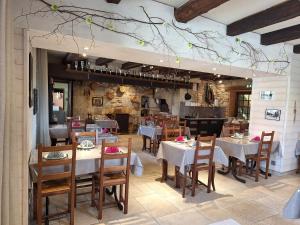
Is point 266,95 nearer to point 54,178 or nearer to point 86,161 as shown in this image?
point 86,161

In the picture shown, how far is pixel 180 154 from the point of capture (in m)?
3.39

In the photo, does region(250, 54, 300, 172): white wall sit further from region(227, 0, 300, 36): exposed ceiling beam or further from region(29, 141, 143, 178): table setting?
region(29, 141, 143, 178): table setting

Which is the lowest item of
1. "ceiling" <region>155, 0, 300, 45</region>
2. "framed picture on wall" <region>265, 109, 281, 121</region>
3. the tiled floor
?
the tiled floor

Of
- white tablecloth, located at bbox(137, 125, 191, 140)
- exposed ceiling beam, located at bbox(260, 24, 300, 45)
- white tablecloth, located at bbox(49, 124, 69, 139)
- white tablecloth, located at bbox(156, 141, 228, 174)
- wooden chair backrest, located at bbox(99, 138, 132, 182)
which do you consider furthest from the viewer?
white tablecloth, located at bbox(137, 125, 191, 140)

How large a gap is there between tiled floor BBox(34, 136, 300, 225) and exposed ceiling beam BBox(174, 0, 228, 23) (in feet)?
8.53

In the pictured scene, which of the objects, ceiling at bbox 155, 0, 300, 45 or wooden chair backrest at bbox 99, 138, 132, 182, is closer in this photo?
wooden chair backrest at bbox 99, 138, 132, 182

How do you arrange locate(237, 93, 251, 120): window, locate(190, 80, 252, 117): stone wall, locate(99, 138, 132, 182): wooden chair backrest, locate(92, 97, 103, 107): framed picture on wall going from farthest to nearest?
locate(190, 80, 252, 117): stone wall, locate(237, 93, 251, 120): window, locate(92, 97, 103, 107): framed picture on wall, locate(99, 138, 132, 182): wooden chair backrest

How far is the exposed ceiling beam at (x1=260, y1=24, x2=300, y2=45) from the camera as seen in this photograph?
11.2ft

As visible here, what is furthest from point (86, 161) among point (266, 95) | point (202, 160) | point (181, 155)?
point (266, 95)

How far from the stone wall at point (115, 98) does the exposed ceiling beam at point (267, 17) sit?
20.7 feet

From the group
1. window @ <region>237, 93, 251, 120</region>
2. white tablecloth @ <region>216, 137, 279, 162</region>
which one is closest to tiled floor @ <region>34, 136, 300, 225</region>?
white tablecloth @ <region>216, 137, 279, 162</region>

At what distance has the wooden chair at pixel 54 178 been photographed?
89.7 inches

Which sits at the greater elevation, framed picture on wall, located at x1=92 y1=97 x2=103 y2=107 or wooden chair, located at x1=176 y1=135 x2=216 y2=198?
framed picture on wall, located at x1=92 y1=97 x2=103 y2=107

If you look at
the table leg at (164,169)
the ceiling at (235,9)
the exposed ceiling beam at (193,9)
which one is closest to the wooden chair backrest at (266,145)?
the table leg at (164,169)
